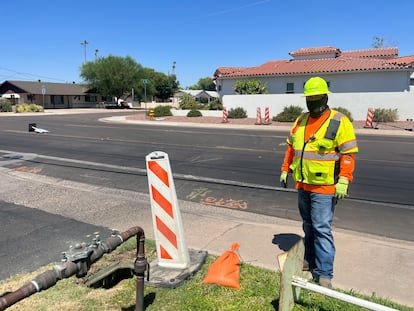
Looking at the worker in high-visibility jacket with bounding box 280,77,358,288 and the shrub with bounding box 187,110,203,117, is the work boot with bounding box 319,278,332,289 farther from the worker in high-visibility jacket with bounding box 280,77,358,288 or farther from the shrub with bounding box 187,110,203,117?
the shrub with bounding box 187,110,203,117

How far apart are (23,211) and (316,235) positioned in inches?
187

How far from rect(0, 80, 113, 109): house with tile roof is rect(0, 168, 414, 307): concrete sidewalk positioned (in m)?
53.8

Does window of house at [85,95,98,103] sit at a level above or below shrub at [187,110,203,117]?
above

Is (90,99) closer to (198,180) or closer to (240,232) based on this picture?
(198,180)

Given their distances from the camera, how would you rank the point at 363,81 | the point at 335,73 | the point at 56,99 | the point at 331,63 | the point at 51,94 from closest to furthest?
the point at 363,81, the point at 335,73, the point at 331,63, the point at 51,94, the point at 56,99

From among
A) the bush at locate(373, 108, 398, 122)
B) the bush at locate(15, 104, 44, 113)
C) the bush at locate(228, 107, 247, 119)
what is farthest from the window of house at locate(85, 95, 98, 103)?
the bush at locate(373, 108, 398, 122)

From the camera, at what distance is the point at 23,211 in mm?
5953

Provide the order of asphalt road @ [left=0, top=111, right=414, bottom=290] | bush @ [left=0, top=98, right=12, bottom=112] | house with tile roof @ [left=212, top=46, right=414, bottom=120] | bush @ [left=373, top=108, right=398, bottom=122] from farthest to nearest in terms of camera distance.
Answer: bush @ [left=0, top=98, right=12, bottom=112], house with tile roof @ [left=212, top=46, right=414, bottom=120], bush @ [left=373, top=108, right=398, bottom=122], asphalt road @ [left=0, top=111, right=414, bottom=290]

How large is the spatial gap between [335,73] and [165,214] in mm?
29739

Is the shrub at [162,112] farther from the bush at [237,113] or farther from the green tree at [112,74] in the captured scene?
the green tree at [112,74]

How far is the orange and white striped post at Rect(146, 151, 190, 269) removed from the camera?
354cm

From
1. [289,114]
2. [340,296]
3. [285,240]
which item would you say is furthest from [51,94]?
[340,296]


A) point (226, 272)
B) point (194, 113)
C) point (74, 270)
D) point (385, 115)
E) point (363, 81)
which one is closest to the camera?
point (74, 270)

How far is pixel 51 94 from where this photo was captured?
61.3m
